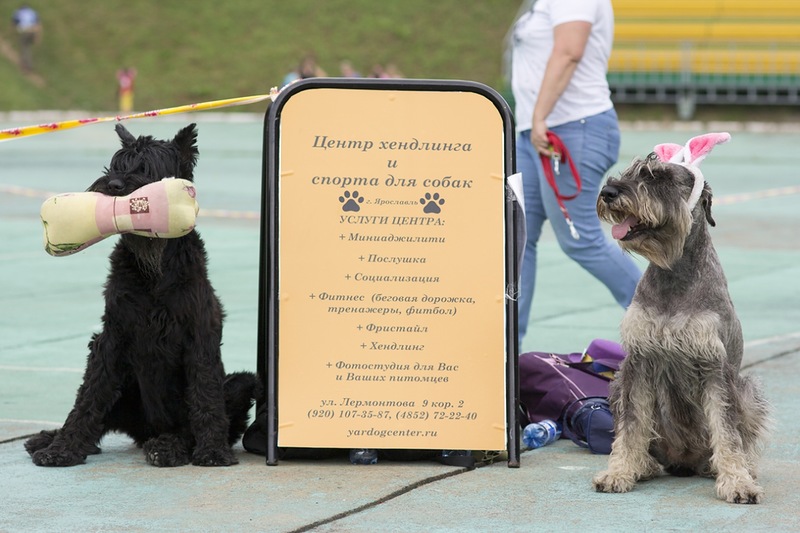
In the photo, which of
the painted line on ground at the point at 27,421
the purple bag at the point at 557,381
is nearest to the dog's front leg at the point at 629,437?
the purple bag at the point at 557,381

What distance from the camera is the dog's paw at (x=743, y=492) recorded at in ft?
14.9

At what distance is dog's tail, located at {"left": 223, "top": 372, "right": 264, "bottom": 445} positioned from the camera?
532 cm

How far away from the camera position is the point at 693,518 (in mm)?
4367

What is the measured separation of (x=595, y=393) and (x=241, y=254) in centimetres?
715

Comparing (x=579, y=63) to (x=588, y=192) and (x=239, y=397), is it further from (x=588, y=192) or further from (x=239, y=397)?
(x=239, y=397)

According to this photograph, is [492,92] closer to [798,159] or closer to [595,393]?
[595,393]

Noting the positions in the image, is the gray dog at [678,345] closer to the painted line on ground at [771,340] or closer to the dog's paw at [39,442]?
the dog's paw at [39,442]

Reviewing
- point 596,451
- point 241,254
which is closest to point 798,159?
point 241,254

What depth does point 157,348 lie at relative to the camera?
500cm

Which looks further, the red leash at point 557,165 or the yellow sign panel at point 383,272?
the red leash at point 557,165

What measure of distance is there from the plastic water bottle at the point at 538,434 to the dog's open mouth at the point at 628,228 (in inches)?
48.5

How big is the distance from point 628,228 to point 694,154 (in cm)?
40

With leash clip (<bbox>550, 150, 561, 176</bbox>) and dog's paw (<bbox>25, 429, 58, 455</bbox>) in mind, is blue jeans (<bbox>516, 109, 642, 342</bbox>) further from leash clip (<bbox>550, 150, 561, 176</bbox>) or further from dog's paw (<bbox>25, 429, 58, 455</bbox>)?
dog's paw (<bbox>25, 429, 58, 455</bbox>)

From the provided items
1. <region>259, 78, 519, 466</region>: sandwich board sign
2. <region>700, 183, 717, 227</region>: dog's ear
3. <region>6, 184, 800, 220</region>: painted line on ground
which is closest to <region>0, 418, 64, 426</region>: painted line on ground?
<region>259, 78, 519, 466</region>: sandwich board sign
